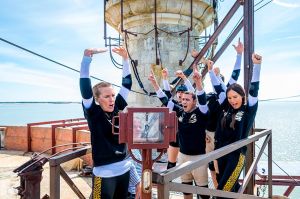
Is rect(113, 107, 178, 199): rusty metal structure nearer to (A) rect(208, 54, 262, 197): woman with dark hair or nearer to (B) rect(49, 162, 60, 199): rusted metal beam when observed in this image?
(B) rect(49, 162, 60, 199): rusted metal beam

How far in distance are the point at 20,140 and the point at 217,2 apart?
8.27 metres

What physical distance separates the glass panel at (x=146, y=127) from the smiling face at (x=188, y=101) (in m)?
2.00

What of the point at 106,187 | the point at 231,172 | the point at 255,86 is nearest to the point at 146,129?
the point at 106,187

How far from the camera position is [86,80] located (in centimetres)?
291

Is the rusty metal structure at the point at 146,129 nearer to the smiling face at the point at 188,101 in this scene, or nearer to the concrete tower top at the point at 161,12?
the smiling face at the point at 188,101

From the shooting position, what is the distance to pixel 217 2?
981cm

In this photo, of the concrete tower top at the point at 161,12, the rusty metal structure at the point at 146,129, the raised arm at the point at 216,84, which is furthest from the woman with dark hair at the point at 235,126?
the concrete tower top at the point at 161,12

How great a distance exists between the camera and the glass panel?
7.36ft

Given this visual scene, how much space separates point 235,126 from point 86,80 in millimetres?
1959

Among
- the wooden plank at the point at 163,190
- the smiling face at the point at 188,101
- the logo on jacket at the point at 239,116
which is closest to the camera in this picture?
the wooden plank at the point at 163,190

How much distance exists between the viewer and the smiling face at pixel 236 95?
12.8 ft

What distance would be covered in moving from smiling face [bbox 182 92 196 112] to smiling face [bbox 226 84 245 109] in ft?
1.61

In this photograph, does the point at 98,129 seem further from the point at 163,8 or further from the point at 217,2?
the point at 217,2

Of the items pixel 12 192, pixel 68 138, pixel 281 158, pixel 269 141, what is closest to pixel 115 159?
pixel 269 141
